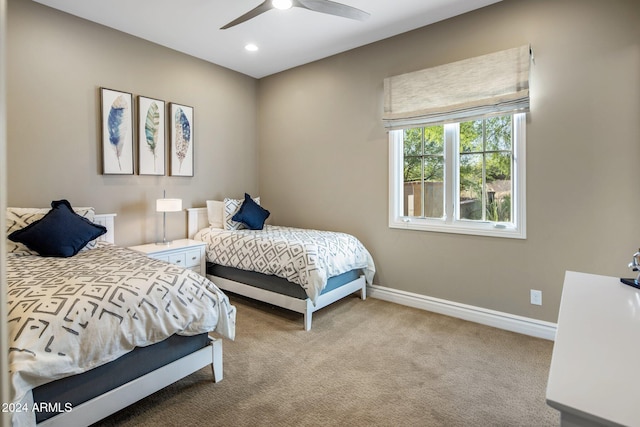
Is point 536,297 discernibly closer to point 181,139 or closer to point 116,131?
point 181,139

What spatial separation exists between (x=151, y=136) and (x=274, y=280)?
84.8 inches

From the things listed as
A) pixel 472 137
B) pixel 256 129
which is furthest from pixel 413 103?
pixel 256 129

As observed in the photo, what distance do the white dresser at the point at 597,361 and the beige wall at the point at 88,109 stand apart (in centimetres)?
381

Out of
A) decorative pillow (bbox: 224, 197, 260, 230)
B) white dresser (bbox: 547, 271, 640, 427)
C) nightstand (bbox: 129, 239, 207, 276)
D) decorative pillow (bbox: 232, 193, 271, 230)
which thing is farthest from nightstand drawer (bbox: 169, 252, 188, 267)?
white dresser (bbox: 547, 271, 640, 427)

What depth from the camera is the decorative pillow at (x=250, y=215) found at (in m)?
4.00

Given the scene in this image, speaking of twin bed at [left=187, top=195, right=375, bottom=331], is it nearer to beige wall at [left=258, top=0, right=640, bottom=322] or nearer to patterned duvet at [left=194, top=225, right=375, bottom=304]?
patterned duvet at [left=194, top=225, right=375, bottom=304]

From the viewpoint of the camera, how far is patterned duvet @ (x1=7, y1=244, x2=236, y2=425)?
1.36m

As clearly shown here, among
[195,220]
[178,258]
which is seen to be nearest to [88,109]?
[195,220]

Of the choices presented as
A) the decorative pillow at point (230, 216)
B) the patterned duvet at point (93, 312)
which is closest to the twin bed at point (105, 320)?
the patterned duvet at point (93, 312)

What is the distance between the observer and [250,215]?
4.04 metres

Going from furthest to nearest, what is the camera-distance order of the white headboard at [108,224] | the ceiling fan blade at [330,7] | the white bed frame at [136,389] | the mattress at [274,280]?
the white headboard at [108,224] → the mattress at [274,280] → the ceiling fan blade at [330,7] → the white bed frame at [136,389]

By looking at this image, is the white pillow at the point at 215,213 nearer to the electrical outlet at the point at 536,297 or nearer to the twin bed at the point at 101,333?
the twin bed at the point at 101,333

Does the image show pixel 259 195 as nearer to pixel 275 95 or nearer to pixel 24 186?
pixel 275 95

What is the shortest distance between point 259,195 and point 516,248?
3.39m
